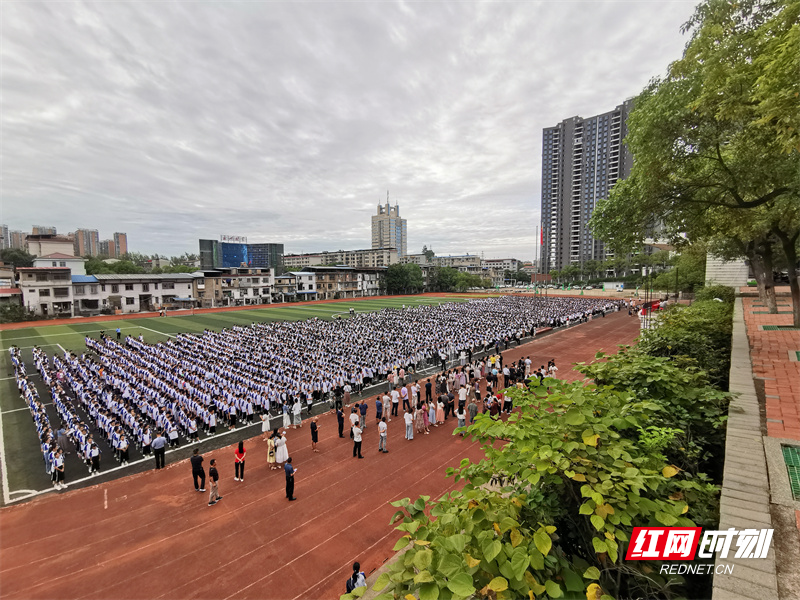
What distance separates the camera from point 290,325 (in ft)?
120

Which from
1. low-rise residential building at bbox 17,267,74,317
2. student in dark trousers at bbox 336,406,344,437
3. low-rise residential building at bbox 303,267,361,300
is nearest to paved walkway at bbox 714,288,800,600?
student in dark trousers at bbox 336,406,344,437

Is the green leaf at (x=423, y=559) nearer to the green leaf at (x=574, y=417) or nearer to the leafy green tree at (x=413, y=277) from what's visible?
the green leaf at (x=574, y=417)

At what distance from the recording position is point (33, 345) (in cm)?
3119

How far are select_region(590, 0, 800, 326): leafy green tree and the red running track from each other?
9972 millimetres


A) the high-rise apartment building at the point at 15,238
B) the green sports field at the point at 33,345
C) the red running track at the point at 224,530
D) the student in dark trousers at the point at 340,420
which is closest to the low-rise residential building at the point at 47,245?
the green sports field at the point at 33,345

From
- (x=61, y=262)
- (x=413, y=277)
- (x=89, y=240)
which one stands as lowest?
(x=413, y=277)

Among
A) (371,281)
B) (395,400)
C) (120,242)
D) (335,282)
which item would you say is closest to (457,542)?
(395,400)

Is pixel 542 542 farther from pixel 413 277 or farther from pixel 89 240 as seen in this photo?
pixel 89 240

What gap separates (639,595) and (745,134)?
10.9 metres

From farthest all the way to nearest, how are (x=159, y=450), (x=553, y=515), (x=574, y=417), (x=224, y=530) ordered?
(x=159, y=450) → (x=224, y=530) → (x=574, y=417) → (x=553, y=515)

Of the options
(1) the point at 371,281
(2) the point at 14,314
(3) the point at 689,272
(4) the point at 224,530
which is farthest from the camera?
(1) the point at 371,281

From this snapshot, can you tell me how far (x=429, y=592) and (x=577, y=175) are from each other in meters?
135

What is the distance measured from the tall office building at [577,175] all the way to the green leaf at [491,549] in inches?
4615

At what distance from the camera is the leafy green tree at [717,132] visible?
630 centimetres
